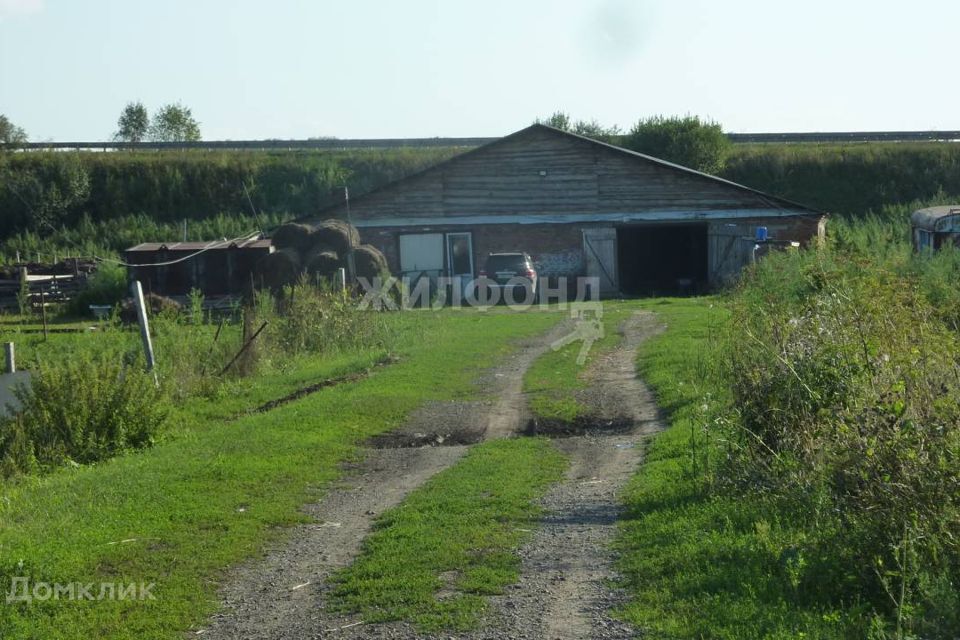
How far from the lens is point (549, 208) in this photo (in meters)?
40.1

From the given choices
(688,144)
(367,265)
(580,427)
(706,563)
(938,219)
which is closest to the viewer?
(706,563)

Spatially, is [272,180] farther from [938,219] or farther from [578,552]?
[578,552]

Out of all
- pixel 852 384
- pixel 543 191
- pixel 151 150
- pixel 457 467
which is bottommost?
pixel 457 467

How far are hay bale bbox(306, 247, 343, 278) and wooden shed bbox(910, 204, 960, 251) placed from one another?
1521 centimetres

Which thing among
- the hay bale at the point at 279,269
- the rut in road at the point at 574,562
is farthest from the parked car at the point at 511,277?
the rut in road at the point at 574,562

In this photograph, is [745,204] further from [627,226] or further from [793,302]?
[793,302]

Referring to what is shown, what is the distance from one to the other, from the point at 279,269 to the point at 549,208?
1269 centimetres

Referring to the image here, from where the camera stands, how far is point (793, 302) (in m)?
15.2

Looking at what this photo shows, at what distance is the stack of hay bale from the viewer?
3048 cm

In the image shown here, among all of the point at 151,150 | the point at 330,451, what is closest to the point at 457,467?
the point at 330,451

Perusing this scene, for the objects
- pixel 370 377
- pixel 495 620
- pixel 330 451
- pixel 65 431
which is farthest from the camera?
pixel 370 377

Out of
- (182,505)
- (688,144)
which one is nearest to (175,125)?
(688,144)

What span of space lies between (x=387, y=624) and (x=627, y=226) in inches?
1341

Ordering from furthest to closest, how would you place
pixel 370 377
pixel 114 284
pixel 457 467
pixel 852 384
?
pixel 114 284 < pixel 370 377 < pixel 457 467 < pixel 852 384
